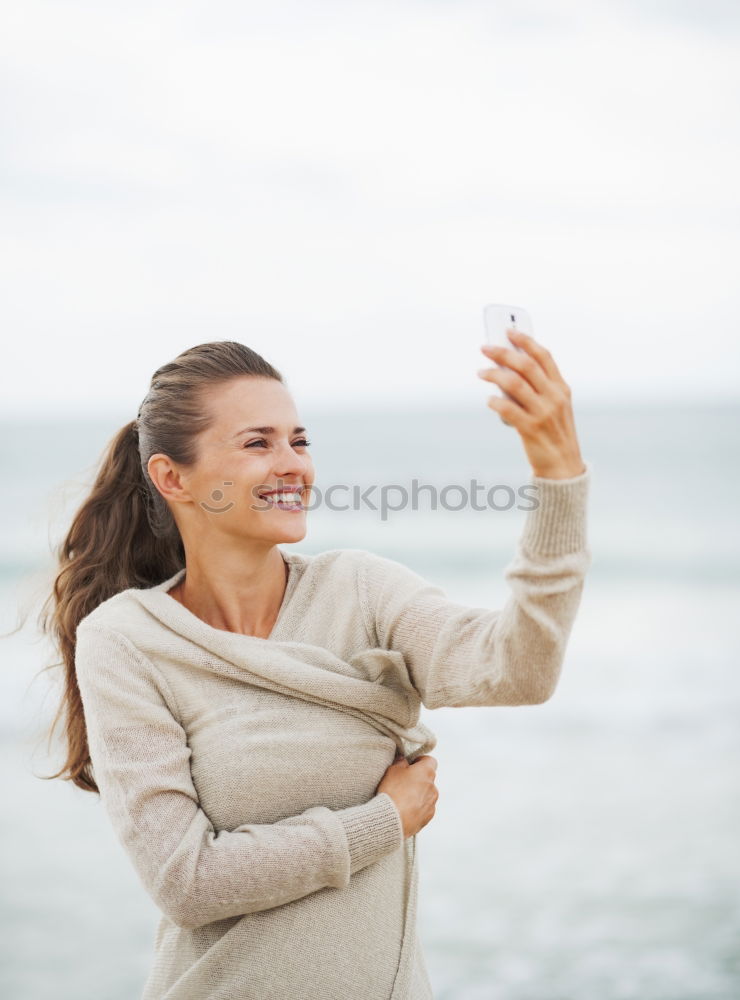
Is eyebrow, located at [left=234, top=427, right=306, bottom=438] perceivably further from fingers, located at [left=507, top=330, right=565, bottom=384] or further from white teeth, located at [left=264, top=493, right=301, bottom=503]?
fingers, located at [left=507, top=330, right=565, bottom=384]

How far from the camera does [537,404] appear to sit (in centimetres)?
135

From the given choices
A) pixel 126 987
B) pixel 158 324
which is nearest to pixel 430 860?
pixel 126 987

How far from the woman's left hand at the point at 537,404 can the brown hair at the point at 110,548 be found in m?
0.77

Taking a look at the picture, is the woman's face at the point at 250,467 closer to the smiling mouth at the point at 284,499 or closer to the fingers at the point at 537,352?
the smiling mouth at the point at 284,499

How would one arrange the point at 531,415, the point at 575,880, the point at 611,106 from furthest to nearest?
the point at 611,106
the point at 575,880
the point at 531,415

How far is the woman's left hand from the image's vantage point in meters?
1.35

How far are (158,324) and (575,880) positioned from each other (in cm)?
1665

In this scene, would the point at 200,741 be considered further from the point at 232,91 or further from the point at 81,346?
the point at 81,346

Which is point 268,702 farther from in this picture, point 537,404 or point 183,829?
point 537,404

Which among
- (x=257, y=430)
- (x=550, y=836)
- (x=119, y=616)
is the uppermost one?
(x=257, y=430)

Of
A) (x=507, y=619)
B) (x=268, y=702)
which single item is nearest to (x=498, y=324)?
(x=507, y=619)

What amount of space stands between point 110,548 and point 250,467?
1.58 ft

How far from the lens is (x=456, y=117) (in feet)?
60.3

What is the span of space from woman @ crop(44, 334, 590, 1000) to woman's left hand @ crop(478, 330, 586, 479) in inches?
6.9
